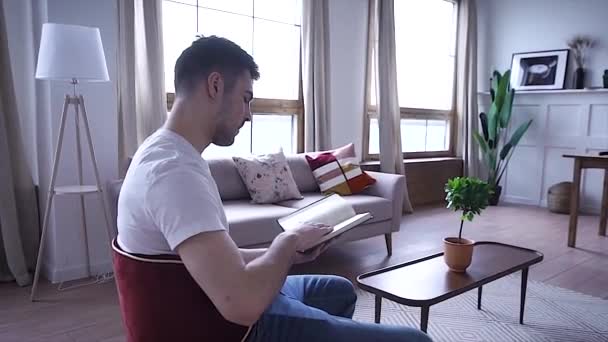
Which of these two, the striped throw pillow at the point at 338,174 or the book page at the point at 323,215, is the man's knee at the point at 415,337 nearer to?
the book page at the point at 323,215

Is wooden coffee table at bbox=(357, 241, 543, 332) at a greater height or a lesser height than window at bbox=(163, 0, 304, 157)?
lesser

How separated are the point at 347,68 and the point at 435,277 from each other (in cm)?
304

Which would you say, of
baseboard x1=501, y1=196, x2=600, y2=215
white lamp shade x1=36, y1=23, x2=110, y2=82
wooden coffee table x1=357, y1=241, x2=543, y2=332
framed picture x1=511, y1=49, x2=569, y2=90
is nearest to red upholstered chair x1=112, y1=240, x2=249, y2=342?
wooden coffee table x1=357, y1=241, x2=543, y2=332

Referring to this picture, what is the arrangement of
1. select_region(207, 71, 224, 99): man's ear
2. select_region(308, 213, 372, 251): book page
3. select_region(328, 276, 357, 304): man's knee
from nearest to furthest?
select_region(207, 71, 224, 99): man's ear, select_region(308, 213, 372, 251): book page, select_region(328, 276, 357, 304): man's knee

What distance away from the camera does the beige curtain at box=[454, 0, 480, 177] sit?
18.9ft

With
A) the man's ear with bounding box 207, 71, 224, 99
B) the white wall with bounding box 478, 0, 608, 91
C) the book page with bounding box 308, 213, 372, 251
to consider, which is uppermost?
the white wall with bounding box 478, 0, 608, 91

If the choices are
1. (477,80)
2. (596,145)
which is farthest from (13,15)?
(596,145)

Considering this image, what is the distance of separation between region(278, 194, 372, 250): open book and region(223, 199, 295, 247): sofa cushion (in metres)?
1.24

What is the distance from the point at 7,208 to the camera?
2.58 metres

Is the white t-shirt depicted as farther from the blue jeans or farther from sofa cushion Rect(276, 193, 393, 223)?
sofa cushion Rect(276, 193, 393, 223)

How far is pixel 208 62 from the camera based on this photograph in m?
0.91

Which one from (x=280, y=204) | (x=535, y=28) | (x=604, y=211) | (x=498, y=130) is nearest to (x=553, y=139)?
(x=498, y=130)

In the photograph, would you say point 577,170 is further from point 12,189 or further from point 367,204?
point 12,189

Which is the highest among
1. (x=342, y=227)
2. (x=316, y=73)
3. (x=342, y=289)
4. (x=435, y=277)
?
(x=316, y=73)
